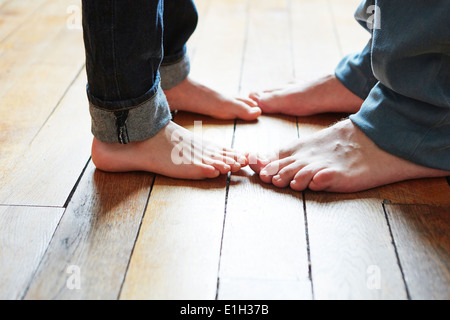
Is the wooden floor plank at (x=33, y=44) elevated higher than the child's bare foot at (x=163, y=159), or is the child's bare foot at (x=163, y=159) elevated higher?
the child's bare foot at (x=163, y=159)

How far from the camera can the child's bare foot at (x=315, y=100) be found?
1253 millimetres

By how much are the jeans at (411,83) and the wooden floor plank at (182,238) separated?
1.12 ft

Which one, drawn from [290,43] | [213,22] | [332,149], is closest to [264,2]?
[213,22]

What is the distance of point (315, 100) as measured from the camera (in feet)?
4.13

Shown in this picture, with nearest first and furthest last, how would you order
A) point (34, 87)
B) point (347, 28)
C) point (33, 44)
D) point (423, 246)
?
point (423, 246), point (34, 87), point (33, 44), point (347, 28)

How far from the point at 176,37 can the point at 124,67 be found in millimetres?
334

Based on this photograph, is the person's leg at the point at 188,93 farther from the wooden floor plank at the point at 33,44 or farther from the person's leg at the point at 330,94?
the wooden floor plank at the point at 33,44

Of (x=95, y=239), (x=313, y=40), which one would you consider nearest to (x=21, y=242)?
(x=95, y=239)

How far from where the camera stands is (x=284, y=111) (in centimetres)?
128

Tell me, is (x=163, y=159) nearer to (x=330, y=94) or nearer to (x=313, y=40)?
(x=330, y=94)

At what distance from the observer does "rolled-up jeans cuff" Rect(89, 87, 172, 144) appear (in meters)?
0.95

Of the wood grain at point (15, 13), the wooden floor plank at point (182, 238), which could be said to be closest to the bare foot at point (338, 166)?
the wooden floor plank at point (182, 238)

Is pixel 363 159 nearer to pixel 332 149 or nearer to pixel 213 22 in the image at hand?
pixel 332 149

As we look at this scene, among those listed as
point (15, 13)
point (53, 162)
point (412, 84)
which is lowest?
point (15, 13)
